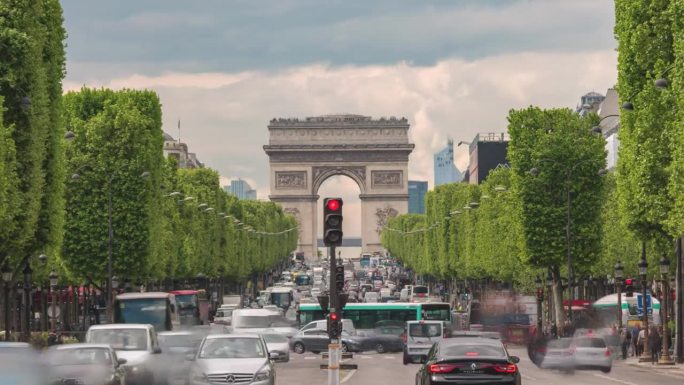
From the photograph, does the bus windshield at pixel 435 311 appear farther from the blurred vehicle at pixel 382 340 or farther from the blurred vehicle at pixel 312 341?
the blurred vehicle at pixel 312 341

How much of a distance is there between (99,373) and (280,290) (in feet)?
348

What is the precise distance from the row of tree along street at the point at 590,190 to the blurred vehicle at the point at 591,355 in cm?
498

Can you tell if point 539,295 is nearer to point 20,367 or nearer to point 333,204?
point 333,204

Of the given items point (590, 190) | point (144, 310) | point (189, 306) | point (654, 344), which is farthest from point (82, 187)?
point (654, 344)

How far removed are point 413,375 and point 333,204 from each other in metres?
20.1

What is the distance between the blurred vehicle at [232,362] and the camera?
37.7 m

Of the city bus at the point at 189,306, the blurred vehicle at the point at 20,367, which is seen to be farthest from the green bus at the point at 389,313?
the blurred vehicle at the point at 20,367

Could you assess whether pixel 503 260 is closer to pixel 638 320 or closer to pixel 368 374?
pixel 638 320

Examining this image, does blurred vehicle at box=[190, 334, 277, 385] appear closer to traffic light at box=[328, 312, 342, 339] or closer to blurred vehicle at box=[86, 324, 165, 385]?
traffic light at box=[328, 312, 342, 339]

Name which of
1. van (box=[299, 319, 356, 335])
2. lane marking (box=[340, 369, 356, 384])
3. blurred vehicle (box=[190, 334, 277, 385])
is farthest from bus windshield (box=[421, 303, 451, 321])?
blurred vehicle (box=[190, 334, 277, 385])

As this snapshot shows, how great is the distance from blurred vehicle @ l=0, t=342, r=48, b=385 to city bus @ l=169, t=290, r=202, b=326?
68.1m

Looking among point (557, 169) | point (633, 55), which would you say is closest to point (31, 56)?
point (633, 55)

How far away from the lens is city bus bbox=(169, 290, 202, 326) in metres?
96.4

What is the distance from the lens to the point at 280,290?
5576 inches
